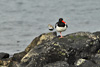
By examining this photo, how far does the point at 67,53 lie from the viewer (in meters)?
10.5

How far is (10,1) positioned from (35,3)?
163 inches

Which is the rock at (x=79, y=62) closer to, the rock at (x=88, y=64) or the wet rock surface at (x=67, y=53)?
the wet rock surface at (x=67, y=53)

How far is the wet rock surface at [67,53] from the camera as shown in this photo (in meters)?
10.2

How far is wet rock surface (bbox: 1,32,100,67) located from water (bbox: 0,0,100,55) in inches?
266

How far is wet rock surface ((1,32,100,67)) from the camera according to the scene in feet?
33.4

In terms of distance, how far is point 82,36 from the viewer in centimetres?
1128

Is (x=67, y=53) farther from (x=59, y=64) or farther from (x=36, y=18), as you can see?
(x=36, y=18)

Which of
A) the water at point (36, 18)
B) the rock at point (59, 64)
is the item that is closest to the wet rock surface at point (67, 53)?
the rock at point (59, 64)

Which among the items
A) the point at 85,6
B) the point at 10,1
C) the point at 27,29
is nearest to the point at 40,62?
the point at 27,29

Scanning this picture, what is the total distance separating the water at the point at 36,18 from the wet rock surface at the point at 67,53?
6.76m

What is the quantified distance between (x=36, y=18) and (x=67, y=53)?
1626cm

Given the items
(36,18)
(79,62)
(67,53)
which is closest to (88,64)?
(79,62)

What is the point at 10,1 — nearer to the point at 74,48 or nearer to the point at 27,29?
A: the point at 27,29

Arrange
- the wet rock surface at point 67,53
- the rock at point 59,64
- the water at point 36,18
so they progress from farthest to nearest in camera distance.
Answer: the water at point 36,18, the wet rock surface at point 67,53, the rock at point 59,64
